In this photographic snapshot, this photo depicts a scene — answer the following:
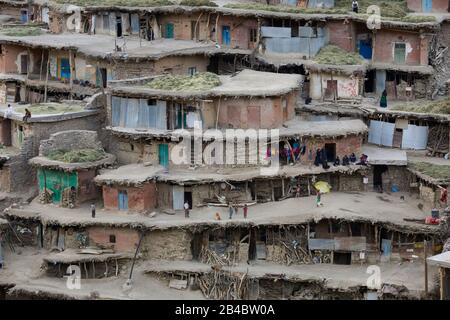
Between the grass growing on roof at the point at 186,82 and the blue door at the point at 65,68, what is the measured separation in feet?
28.3

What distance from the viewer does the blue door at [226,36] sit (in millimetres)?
69812

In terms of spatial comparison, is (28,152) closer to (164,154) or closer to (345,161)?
(164,154)

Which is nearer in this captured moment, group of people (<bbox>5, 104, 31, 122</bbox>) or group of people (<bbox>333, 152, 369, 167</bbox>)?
group of people (<bbox>333, 152, 369, 167</bbox>)

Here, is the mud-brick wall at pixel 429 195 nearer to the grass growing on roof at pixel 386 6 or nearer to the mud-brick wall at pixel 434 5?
the grass growing on roof at pixel 386 6

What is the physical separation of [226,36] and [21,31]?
11678 millimetres

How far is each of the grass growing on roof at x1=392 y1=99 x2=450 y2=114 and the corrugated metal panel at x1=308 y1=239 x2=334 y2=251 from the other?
9925 mm

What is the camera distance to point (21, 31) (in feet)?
235

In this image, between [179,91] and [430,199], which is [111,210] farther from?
[430,199]

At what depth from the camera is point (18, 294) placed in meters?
55.9

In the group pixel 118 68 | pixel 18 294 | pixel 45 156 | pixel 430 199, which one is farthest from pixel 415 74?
pixel 18 294

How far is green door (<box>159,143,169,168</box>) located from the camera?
61.1 metres

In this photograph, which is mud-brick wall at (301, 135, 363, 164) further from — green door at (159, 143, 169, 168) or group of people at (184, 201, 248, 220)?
green door at (159, 143, 169, 168)

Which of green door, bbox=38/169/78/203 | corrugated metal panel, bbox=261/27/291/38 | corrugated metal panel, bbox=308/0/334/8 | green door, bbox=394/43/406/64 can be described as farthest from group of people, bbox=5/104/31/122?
green door, bbox=394/43/406/64

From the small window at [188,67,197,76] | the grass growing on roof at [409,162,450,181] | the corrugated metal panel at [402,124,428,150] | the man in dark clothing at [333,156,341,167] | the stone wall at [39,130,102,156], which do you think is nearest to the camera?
the grass growing on roof at [409,162,450,181]
